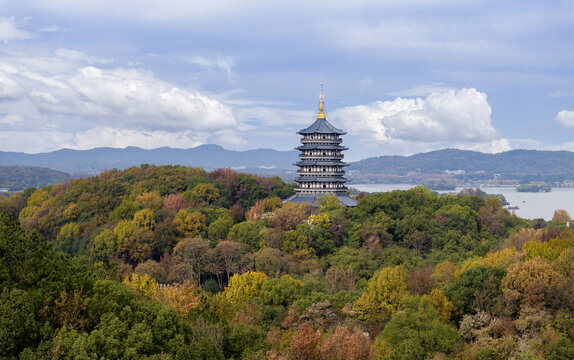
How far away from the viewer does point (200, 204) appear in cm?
4334

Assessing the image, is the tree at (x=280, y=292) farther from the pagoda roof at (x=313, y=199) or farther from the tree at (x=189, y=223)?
the pagoda roof at (x=313, y=199)

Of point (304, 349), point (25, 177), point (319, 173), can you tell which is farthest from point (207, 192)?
point (25, 177)

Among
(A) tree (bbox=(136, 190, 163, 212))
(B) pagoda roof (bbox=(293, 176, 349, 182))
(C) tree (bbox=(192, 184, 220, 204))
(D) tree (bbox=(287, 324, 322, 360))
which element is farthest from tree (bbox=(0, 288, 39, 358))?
(B) pagoda roof (bbox=(293, 176, 349, 182))

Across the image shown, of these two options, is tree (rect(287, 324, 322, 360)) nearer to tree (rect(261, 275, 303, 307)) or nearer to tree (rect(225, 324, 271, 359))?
tree (rect(225, 324, 271, 359))

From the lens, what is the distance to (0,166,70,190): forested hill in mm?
140413

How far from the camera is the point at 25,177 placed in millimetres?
152750

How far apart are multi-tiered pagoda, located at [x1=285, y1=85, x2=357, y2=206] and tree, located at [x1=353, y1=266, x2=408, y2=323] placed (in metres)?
20.3

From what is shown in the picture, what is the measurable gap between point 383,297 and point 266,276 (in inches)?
274

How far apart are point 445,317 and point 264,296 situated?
772cm

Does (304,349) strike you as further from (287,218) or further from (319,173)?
(319,173)

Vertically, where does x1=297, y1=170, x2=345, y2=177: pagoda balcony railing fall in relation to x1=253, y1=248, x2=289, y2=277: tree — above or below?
above

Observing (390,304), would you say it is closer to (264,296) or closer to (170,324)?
Answer: (264,296)

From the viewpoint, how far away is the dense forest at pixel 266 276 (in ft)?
48.3

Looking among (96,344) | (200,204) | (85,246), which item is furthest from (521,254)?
(85,246)
